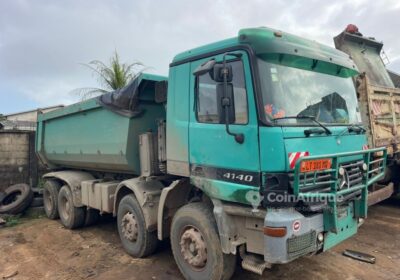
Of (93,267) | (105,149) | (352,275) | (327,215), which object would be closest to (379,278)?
(352,275)

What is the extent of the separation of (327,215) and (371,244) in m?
2.36

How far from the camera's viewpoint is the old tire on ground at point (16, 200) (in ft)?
25.7

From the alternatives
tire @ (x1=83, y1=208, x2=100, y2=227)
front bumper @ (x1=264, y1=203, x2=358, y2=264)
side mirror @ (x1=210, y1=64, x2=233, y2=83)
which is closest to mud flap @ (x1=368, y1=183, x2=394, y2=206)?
front bumper @ (x1=264, y1=203, x2=358, y2=264)

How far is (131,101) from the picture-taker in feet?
16.4

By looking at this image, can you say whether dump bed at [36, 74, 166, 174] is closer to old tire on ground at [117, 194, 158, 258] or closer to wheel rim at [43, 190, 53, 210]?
old tire on ground at [117, 194, 158, 258]

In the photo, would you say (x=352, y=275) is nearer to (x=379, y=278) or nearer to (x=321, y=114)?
(x=379, y=278)

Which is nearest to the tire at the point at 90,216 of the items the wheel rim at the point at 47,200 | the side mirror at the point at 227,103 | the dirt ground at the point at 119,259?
the dirt ground at the point at 119,259

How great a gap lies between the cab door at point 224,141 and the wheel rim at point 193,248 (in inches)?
21.2

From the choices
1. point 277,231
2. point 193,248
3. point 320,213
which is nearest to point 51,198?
point 193,248

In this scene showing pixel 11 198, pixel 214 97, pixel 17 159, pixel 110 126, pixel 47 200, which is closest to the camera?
pixel 214 97

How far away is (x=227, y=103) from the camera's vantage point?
3342mm

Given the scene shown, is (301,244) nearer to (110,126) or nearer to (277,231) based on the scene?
(277,231)

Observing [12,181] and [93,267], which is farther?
[12,181]

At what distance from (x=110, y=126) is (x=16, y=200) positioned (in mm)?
4289
